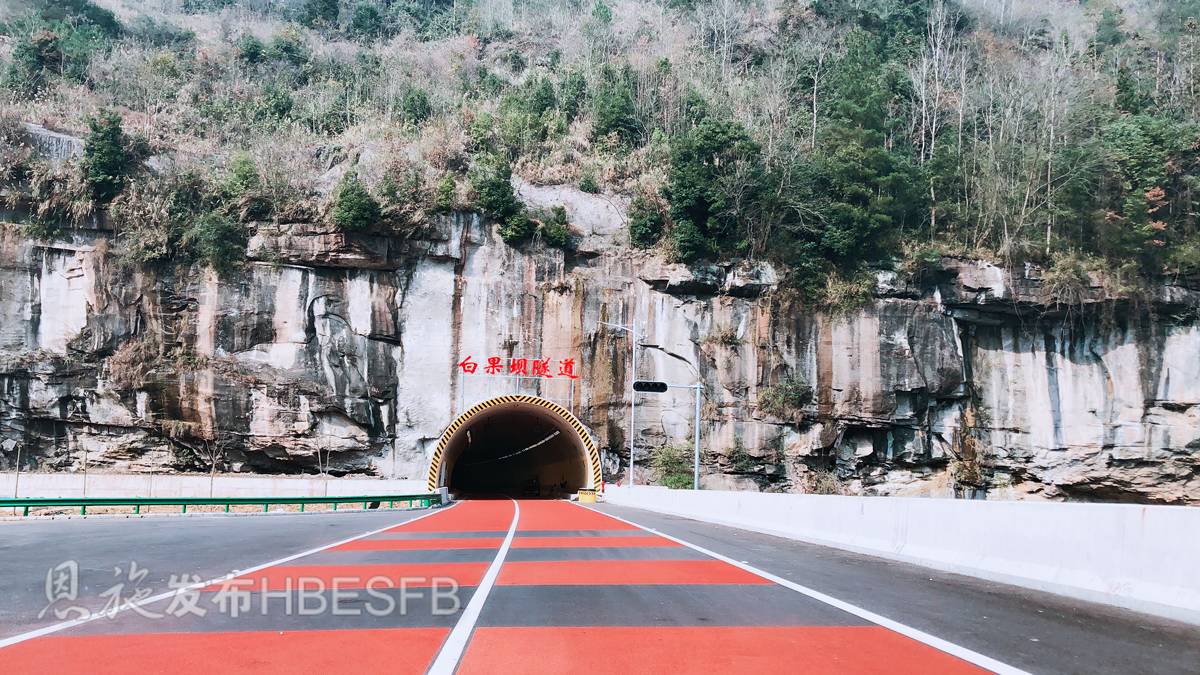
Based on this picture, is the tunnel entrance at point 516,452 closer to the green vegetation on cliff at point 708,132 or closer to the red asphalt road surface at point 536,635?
→ the green vegetation on cliff at point 708,132

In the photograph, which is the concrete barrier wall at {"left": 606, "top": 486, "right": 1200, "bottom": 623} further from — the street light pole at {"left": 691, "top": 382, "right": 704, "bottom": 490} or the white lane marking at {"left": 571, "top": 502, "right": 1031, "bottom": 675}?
the street light pole at {"left": 691, "top": 382, "right": 704, "bottom": 490}

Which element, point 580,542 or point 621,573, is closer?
point 621,573

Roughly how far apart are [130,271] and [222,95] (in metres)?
15.1

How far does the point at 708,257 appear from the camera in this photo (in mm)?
42406

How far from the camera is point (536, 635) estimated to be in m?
6.56

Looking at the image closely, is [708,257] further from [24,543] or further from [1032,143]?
[24,543]

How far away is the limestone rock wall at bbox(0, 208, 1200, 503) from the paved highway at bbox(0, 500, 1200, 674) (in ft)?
88.0

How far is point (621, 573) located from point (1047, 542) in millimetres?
4601

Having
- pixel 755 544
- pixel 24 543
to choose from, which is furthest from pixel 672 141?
pixel 24 543

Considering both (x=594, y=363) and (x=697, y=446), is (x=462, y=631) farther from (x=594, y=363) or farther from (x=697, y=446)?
(x=594, y=363)

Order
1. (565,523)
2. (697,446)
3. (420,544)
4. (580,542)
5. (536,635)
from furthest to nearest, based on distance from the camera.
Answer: (697,446), (565,523), (580,542), (420,544), (536,635)

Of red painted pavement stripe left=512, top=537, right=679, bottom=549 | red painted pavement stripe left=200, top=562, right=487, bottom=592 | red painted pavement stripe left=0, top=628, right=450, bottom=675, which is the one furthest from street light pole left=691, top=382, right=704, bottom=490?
red painted pavement stripe left=0, top=628, right=450, bottom=675

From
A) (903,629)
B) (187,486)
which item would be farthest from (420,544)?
(187,486)

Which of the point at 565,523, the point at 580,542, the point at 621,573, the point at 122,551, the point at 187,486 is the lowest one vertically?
the point at 187,486
